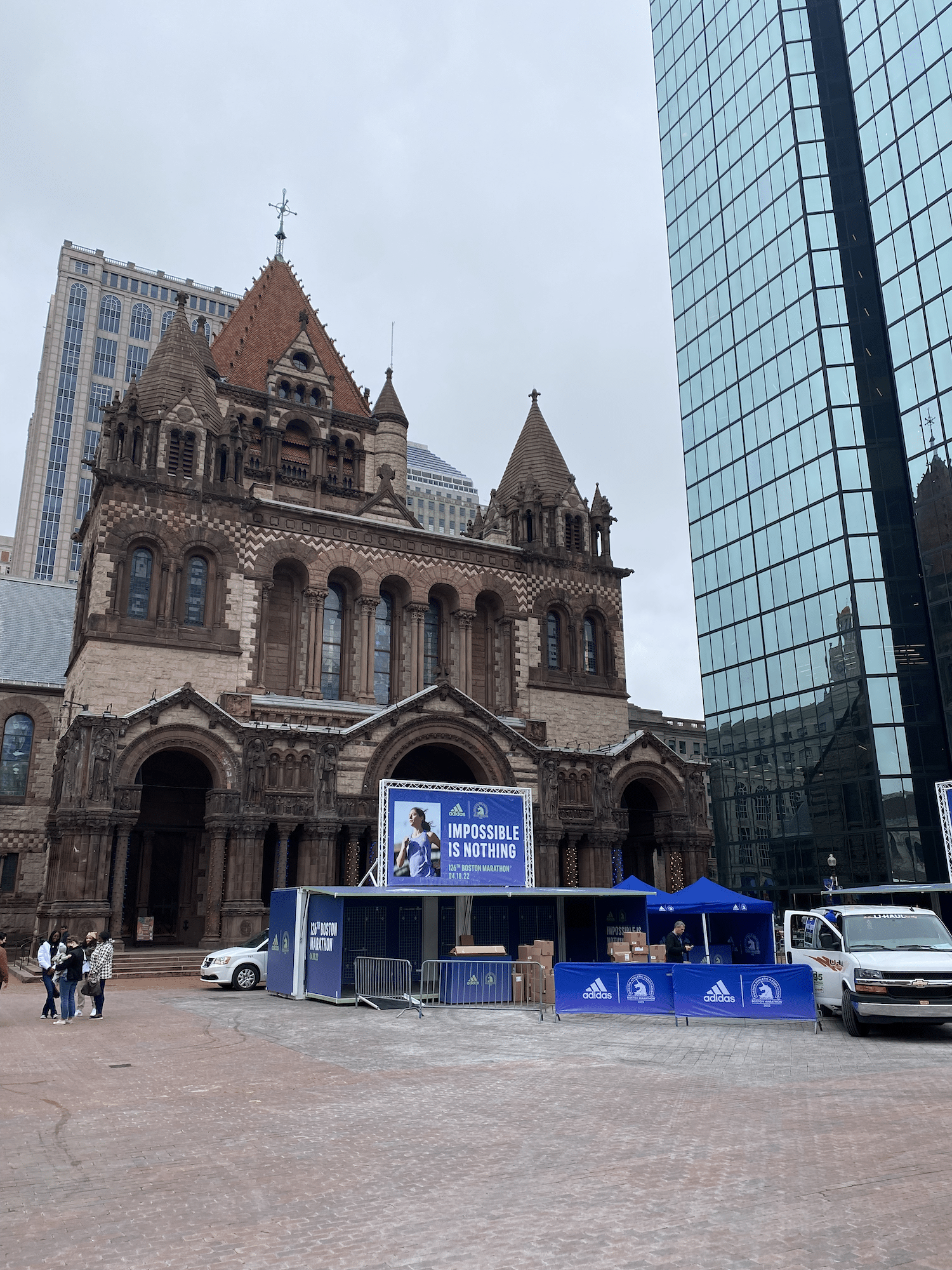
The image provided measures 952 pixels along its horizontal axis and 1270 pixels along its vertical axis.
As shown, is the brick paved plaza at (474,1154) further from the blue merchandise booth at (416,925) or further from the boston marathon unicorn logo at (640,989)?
the blue merchandise booth at (416,925)

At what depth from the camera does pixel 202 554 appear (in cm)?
3612

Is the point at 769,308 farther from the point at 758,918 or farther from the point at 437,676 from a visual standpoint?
the point at 758,918

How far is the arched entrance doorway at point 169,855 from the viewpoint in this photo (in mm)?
34406

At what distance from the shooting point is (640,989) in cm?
1920

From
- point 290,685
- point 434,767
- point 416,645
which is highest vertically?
point 416,645

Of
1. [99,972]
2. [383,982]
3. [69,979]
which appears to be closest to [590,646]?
[383,982]

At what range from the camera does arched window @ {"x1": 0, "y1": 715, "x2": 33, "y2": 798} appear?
42.2 metres

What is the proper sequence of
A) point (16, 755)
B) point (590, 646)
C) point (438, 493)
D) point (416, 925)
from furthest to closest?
point (438, 493) → point (590, 646) → point (16, 755) → point (416, 925)

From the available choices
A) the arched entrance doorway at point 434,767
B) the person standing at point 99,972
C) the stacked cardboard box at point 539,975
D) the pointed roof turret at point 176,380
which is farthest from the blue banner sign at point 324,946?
the pointed roof turret at point 176,380

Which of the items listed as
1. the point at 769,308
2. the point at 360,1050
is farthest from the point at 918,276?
the point at 360,1050

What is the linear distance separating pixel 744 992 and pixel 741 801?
35788mm

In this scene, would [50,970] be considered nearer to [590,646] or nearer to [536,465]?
[590,646]

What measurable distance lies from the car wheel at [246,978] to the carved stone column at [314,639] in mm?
12243

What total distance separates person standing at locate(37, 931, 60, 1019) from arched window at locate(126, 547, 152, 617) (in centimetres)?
1639
